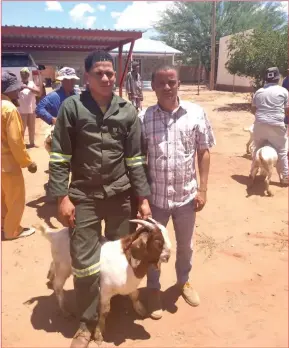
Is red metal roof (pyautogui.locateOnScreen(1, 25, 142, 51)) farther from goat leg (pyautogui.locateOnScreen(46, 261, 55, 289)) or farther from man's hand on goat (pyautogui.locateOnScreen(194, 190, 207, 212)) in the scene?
man's hand on goat (pyautogui.locateOnScreen(194, 190, 207, 212))

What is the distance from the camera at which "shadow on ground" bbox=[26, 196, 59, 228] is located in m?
5.86

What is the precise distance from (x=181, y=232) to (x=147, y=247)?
2.06 ft

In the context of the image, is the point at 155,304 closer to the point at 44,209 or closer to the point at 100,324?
the point at 100,324

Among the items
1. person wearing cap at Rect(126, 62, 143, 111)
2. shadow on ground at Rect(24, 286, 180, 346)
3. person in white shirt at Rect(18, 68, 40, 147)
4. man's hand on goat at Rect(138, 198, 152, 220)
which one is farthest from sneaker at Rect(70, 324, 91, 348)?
person wearing cap at Rect(126, 62, 143, 111)

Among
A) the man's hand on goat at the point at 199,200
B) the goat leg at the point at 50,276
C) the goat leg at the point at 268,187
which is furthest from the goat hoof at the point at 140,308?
the goat leg at the point at 268,187

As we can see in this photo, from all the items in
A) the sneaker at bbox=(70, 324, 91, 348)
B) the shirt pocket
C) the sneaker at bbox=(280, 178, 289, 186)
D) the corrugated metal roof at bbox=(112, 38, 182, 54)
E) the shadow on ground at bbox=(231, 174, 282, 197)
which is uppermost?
the corrugated metal roof at bbox=(112, 38, 182, 54)

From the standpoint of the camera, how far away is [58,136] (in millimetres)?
2898

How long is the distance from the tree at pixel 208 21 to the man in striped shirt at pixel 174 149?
34859 millimetres

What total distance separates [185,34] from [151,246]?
4019 cm

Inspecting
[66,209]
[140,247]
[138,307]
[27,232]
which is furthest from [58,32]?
[140,247]

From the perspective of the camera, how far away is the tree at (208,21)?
124 feet

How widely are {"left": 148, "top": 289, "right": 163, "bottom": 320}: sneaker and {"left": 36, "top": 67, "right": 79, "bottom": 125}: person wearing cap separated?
2.90 m

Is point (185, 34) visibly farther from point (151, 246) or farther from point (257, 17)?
point (151, 246)

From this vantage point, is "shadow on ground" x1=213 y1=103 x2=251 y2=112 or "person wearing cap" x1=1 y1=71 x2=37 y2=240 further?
"shadow on ground" x1=213 y1=103 x2=251 y2=112
